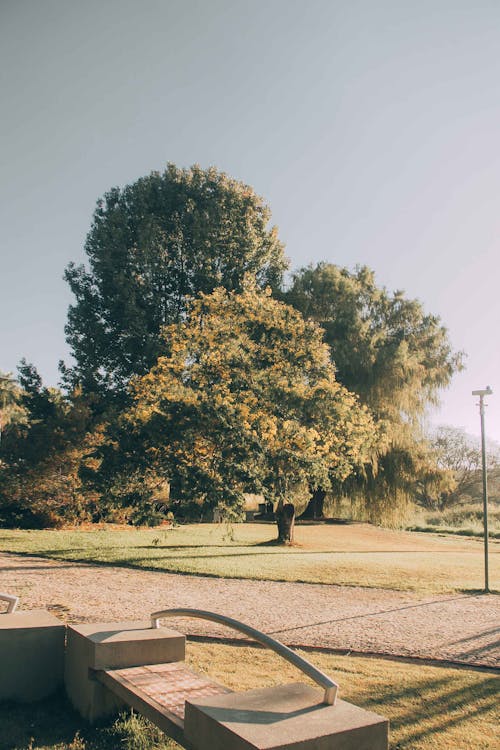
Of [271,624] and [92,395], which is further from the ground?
[92,395]

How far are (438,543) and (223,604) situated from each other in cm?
1680

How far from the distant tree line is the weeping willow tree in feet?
0.21

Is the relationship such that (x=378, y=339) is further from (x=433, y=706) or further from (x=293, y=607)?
(x=433, y=706)

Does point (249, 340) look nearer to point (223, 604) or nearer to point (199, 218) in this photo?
point (223, 604)

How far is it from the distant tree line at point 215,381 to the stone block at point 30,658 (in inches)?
350

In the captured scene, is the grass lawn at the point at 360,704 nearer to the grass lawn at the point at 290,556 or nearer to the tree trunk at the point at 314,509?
the grass lawn at the point at 290,556

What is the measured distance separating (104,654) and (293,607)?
5.31 m

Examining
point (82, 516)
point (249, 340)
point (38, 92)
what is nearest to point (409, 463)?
point (249, 340)

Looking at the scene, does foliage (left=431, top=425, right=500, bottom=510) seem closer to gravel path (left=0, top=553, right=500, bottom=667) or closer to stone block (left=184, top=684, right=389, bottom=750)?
gravel path (left=0, top=553, right=500, bottom=667)

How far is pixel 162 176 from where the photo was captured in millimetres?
27906

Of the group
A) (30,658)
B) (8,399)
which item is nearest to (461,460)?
(8,399)

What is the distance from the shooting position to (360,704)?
494cm

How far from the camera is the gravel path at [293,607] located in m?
7.33

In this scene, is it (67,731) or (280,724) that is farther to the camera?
(67,731)
